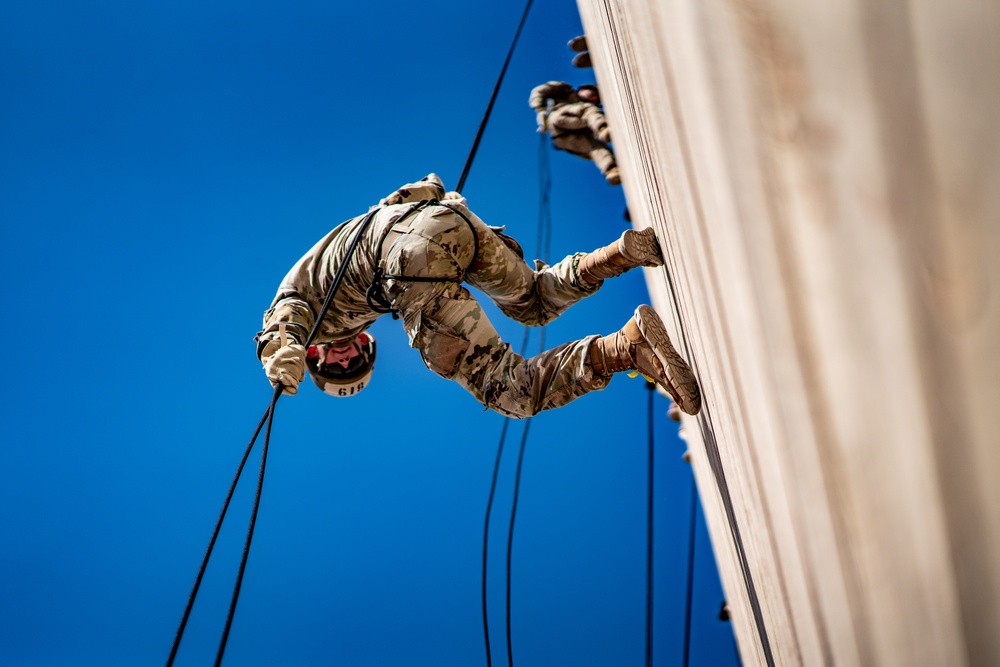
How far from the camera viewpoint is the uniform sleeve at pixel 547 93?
3.17 m

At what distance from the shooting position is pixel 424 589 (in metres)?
3.66

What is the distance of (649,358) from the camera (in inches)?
58.2

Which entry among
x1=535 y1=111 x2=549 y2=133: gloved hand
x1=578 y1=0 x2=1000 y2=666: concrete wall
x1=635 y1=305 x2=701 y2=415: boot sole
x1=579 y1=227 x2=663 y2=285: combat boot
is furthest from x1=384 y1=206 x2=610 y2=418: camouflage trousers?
x1=535 y1=111 x2=549 y2=133: gloved hand

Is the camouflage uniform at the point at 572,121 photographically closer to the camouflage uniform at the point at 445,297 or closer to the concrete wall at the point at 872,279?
the camouflage uniform at the point at 445,297

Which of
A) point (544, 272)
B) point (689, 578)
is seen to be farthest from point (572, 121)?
point (689, 578)

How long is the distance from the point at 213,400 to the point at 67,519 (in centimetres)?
79

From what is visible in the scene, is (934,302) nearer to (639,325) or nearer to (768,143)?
(768,143)

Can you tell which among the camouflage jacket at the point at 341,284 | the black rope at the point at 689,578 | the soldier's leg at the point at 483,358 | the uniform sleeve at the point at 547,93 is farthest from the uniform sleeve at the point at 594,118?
the black rope at the point at 689,578

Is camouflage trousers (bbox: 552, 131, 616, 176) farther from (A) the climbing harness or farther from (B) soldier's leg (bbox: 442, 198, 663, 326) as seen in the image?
(A) the climbing harness

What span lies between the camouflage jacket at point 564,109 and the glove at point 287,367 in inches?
71.6

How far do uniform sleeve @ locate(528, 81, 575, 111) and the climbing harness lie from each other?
158cm

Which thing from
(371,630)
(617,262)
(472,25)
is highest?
(472,25)

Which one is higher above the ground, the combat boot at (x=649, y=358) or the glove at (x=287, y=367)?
the glove at (x=287, y=367)

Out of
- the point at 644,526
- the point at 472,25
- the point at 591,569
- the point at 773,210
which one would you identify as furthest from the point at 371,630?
the point at 773,210
